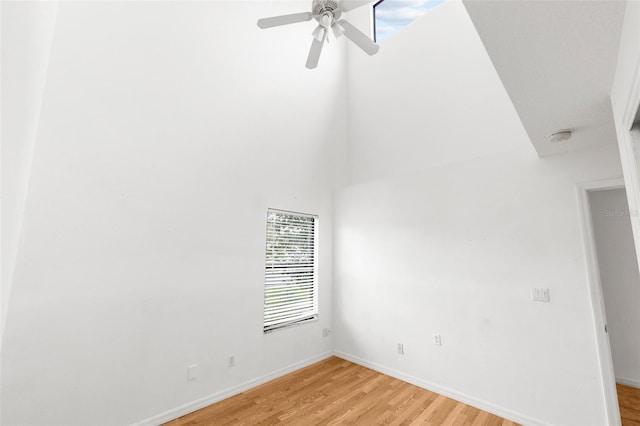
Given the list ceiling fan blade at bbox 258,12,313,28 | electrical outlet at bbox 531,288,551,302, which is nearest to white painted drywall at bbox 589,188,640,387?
electrical outlet at bbox 531,288,551,302

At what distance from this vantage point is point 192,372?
2.62 m

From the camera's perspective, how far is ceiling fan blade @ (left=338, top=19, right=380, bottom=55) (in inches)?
84.9

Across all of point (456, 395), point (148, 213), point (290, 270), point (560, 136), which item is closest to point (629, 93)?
point (560, 136)

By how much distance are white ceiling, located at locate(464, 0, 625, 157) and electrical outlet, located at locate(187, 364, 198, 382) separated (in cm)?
333

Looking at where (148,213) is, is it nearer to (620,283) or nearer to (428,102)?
(428,102)

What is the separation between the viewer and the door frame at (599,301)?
80.4 inches

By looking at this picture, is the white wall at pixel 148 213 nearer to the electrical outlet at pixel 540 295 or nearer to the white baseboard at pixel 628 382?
the electrical outlet at pixel 540 295

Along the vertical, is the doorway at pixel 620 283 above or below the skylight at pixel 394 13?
below

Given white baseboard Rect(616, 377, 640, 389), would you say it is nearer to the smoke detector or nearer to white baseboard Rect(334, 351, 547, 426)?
white baseboard Rect(334, 351, 547, 426)

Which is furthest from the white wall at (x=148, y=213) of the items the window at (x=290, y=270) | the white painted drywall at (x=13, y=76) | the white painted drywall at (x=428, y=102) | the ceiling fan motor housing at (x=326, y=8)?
the ceiling fan motor housing at (x=326, y=8)

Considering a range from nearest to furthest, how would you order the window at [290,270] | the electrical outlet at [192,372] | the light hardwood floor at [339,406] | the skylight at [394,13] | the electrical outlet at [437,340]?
the light hardwood floor at [339,406] < the electrical outlet at [192,372] < the electrical outlet at [437,340] < the window at [290,270] < the skylight at [394,13]

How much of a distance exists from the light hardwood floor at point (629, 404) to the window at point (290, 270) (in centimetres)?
316

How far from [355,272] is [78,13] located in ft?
12.8

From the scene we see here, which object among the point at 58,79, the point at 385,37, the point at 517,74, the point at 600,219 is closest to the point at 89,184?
the point at 58,79
